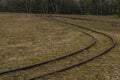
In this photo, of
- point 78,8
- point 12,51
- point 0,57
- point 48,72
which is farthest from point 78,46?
point 78,8

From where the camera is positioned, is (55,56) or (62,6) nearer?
(55,56)

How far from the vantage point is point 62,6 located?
9238 centimetres

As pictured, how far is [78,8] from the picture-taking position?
94.1 m

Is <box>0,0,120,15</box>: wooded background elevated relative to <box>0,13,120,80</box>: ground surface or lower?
elevated

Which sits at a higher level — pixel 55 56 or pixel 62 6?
pixel 62 6

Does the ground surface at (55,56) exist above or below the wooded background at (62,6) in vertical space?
below

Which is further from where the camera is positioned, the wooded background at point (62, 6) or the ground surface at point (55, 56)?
the wooded background at point (62, 6)

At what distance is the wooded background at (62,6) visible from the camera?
88.1 m

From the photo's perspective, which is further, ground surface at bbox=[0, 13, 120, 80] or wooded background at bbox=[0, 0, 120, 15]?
wooded background at bbox=[0, 0, 120, 15]

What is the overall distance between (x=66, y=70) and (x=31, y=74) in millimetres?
2033

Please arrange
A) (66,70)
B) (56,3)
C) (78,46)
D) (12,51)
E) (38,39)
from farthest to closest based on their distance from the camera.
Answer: (56,3), (38,39), (78,46), (12,51), (66,70)

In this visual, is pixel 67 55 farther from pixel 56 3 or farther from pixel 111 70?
pixel 56 3

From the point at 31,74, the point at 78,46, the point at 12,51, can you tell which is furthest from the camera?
the point at 78,46

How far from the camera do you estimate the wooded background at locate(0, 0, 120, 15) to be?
8812cm
